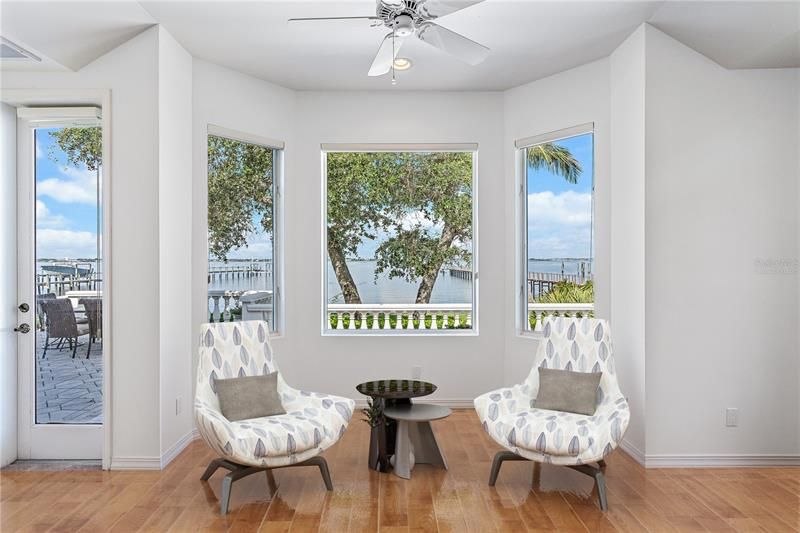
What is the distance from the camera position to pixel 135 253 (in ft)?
12.2

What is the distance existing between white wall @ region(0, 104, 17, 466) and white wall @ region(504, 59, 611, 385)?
3.79 m

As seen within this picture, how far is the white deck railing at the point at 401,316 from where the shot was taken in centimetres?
541

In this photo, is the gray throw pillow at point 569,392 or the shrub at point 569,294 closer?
the gray throw pillow at point 569,392

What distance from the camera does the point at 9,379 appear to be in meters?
3.84

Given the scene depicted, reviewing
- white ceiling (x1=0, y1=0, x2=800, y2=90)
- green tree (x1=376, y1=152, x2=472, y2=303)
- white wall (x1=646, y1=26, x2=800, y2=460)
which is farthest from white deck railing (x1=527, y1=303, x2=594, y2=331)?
white ceiling (x1=0, y1=0, x2=800, y2=90)

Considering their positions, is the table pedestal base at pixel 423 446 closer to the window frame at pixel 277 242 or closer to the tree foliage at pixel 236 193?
the window frame at pixel 277 242

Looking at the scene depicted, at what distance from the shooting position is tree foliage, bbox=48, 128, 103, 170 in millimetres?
3920

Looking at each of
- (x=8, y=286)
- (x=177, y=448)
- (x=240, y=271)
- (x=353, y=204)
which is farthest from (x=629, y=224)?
(x=8, y=286)

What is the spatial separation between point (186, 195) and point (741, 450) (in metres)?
4.14

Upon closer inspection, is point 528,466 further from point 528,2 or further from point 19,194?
point 19,194

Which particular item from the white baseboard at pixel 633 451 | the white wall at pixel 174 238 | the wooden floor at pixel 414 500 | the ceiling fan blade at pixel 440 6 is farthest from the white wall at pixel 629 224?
the white wall at pixel 174 238

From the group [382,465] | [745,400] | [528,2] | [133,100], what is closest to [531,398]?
[382,465]

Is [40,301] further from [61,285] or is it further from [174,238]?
[174,238]

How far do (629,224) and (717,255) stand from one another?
58 centimetres
